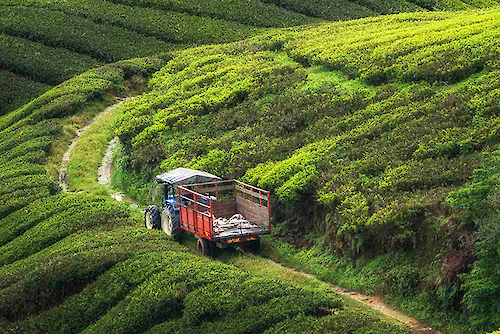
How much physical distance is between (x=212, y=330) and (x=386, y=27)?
93.5 feet

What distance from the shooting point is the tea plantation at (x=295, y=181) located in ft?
75.0

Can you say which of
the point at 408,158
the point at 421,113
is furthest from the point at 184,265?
the point at 421,113

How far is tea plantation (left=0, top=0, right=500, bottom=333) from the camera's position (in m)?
22.9

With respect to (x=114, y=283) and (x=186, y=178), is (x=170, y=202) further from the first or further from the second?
(x=114, y=283)

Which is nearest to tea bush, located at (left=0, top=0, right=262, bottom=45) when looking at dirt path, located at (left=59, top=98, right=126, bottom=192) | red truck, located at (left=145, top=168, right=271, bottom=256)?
dirt path, located at (left=59, top=98, right=126, bottom=192)

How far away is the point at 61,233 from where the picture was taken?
112 feet

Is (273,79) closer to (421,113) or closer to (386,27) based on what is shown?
(386,27)

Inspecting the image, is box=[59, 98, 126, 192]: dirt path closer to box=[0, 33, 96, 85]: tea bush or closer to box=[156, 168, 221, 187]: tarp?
box=[0, 33, 96, 85]: tea bush

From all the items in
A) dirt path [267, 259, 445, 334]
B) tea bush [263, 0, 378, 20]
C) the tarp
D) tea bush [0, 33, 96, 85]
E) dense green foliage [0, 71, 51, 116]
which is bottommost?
dirt path [267, 259, 445, 334]

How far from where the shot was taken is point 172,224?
3077cm

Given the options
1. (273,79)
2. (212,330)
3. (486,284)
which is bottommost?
(212,330)

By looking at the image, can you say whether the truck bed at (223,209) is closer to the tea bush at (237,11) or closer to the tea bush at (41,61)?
the tea bush at (41,61)

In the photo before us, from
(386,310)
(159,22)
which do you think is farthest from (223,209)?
(159,22)

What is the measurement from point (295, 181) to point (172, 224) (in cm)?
520
